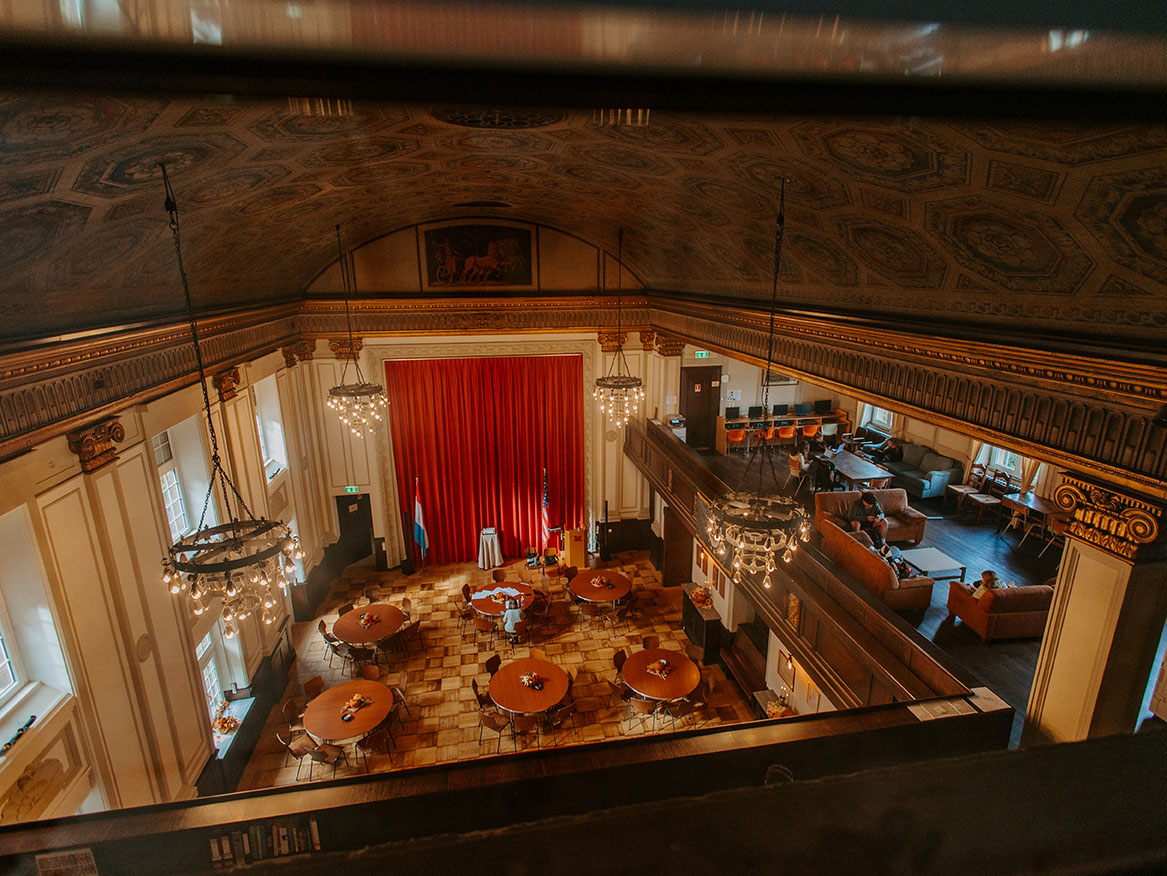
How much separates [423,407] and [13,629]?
315 inches

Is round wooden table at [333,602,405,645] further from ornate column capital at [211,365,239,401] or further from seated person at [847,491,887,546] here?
seated person at [847,491,887,546]

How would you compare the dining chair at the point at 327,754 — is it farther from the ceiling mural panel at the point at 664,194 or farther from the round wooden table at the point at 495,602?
the ceiling mural panel at the point at 664,194

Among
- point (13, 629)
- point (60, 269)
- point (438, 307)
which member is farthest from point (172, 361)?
point (438, 307)

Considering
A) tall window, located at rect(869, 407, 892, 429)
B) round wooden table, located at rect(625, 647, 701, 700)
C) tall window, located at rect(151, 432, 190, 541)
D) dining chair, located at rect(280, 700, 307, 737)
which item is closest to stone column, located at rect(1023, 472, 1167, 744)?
round wooden table, located at rect(625, 647, 701, 700)

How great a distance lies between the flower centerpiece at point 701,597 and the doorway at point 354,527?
705 centimetres

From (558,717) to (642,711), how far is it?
55.5 inches

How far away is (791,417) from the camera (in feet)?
50.0

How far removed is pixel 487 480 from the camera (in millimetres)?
13258

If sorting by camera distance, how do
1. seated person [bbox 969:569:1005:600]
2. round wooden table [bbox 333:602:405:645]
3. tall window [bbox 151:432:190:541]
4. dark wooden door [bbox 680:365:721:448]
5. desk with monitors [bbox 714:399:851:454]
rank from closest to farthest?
seated person [bbox 969:569:1005:600] < tall window [bbox 151:432:190:541] < round wooden table [bbox 333:602:405:645] < dark wooden door [bbox 680:365:721:448] < desk with monitors [bbox 714:399:851:454]

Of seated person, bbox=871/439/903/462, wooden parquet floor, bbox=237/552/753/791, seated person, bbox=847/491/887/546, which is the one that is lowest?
wooden parquet floor, bbox=237/552/753/791

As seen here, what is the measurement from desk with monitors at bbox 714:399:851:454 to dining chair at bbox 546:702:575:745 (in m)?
6.69

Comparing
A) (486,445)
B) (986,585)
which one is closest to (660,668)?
A: (986,585)

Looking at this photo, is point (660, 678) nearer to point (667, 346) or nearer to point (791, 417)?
point (667, 346)

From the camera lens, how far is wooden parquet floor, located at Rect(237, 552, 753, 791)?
8.57 m
